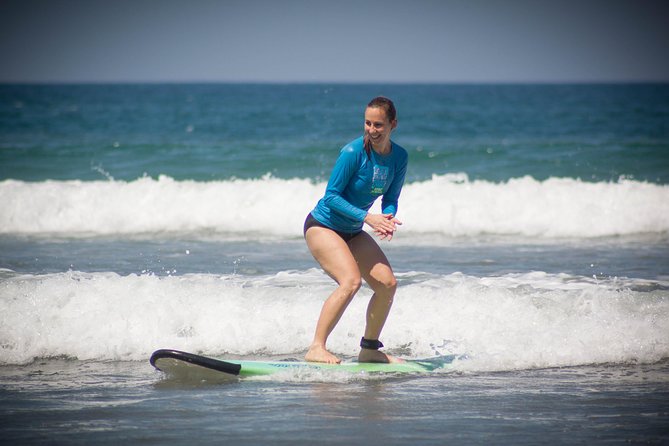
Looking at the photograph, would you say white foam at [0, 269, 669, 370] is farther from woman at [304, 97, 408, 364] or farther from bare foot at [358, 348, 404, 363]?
woman at [304, 97, 408, 364]

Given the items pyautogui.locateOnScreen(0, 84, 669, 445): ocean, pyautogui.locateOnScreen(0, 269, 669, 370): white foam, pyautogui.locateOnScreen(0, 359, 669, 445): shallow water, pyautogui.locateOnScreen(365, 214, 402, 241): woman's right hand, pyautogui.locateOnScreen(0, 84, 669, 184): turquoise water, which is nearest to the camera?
pyautogui.locateOnScreen(0, 359, 669, 445): shallow water

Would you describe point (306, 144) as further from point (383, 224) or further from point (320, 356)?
point (383, 224)

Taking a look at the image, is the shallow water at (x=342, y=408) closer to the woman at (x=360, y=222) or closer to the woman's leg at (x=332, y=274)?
the woman's leg at (x=332, y=274)

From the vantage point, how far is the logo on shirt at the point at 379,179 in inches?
239

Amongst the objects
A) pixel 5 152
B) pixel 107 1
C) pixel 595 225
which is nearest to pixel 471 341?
pixel 595 225

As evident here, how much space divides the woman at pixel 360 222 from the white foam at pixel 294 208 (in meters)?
7.58

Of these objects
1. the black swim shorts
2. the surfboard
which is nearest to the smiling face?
the black swim shorts

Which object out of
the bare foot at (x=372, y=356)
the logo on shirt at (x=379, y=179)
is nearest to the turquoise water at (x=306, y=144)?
the bare foot at (x=372, y=356)

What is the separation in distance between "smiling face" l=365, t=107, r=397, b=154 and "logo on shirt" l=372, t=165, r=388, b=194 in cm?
18

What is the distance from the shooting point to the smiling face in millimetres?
5910

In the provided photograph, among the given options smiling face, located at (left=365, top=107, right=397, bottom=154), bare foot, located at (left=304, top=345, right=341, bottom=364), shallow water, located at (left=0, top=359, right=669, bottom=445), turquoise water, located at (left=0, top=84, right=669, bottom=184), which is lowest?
shallow water, located at (left=0, top=359, right=669, bottom=445)

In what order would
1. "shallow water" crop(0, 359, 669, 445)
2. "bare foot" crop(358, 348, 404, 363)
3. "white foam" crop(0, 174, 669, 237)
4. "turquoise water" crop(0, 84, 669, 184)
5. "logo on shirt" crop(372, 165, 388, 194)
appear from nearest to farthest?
1. "shallow water" crop(0, 359, 669, 445)
2. "logo on shirt" crop(372, 165, 388, 194)
3. "bare foot" crop(358, 348, 404, 363)
4. "white foam" crop(0, 174, 669, 237)
5. "turquoise water" crop(0, 84, 669, 184)

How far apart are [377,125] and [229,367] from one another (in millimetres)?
2103

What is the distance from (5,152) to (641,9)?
84.1m
